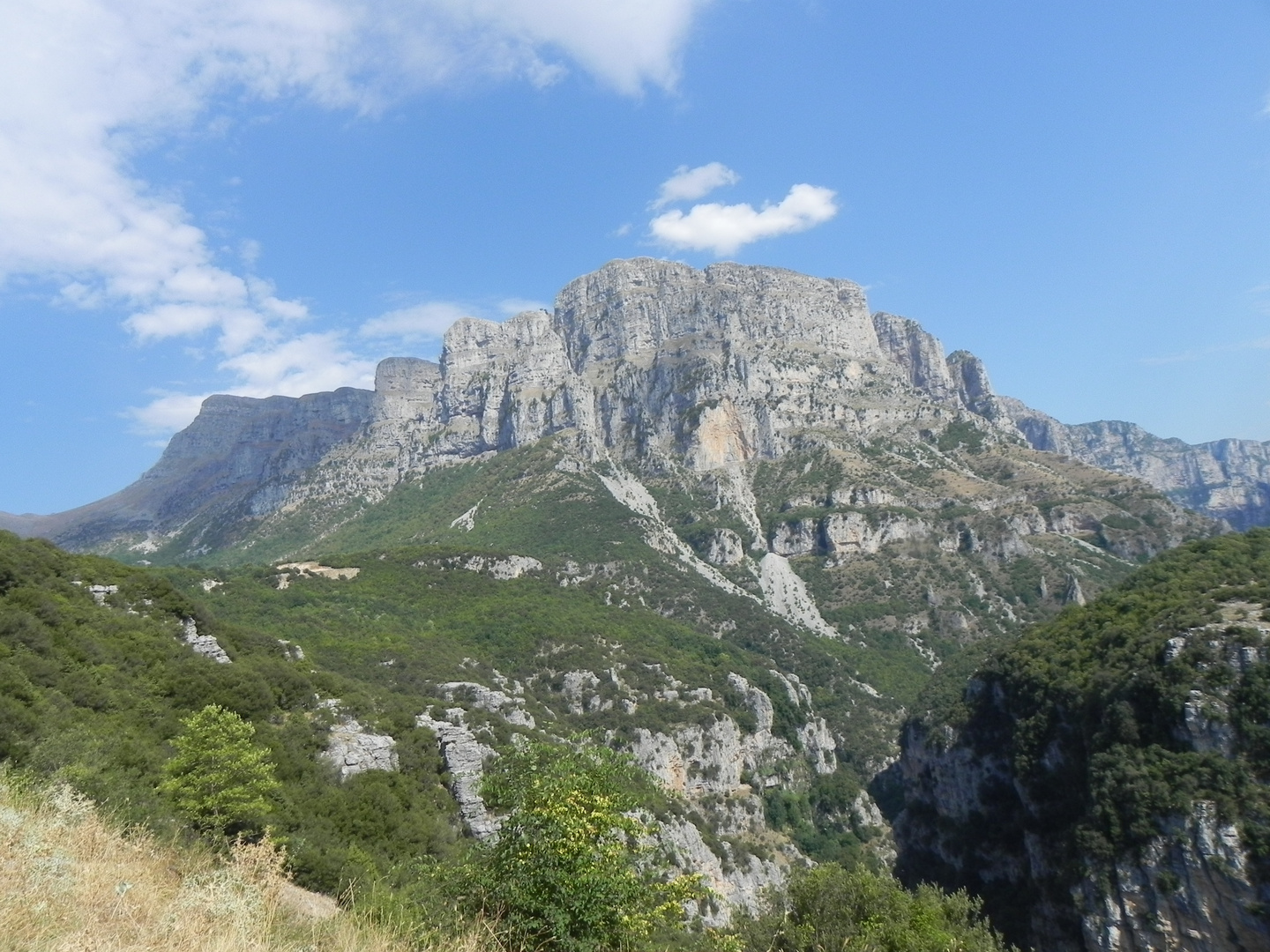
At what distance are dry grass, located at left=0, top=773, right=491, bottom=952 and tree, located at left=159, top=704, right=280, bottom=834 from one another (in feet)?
19.5

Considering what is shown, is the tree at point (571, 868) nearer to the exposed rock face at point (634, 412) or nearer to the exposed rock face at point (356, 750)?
the exposed rock face at point (356, 750)

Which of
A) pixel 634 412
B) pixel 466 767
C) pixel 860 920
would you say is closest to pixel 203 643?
pixel 466 767

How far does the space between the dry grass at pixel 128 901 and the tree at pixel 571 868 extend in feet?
2.53

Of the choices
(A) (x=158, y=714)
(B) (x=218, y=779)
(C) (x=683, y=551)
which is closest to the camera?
(B) (x=218, y=779)

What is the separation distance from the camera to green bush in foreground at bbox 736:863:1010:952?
15.3 meters

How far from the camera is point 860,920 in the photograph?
17297mm

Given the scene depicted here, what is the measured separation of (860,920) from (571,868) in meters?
14.0

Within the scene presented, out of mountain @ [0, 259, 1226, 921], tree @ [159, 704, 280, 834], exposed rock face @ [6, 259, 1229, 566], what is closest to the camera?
tree @ [159, 704, 280, 834]

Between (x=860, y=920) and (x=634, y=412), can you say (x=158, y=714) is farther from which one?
(x=634, y=412)

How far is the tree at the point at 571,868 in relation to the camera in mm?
6809

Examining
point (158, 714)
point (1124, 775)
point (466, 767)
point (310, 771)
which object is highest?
point (158, 714)

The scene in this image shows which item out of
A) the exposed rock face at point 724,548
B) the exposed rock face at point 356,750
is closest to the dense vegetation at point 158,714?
the exposed rock face at point 356,750

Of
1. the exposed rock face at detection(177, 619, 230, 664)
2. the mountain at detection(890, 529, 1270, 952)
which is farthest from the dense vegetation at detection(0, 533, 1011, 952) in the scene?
the mountain at detection(890, 529, 1270, 952)

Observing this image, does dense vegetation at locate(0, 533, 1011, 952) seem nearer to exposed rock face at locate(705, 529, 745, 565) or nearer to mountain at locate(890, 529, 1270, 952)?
mountain at locate(890, 529, 1270, 952)
